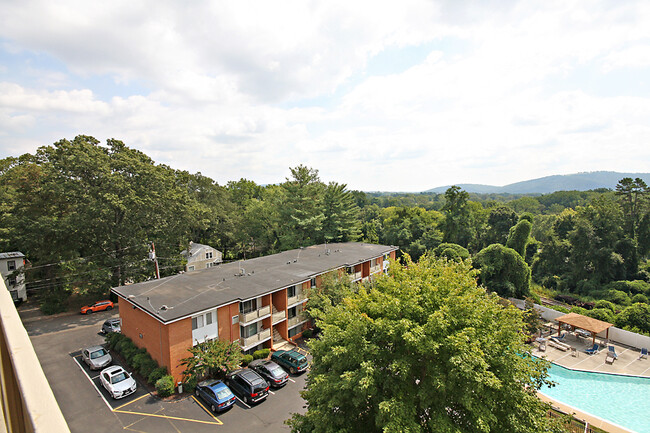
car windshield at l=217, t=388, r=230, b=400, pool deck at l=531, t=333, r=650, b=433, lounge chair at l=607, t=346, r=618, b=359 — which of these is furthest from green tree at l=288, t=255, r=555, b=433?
lounge chair at l=607, t=346, r=618, b=359

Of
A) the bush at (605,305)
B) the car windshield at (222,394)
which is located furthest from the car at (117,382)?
the bush at (605,305)

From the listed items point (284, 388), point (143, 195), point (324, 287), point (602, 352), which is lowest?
point (602, 352)

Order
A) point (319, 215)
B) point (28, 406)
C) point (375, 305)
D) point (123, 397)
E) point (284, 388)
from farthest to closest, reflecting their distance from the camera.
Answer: point (319, 215), point (284, 388), point (123, 397), point (375, 305), point (28, 406)

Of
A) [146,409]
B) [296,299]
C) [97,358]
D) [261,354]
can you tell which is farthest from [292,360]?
[97,358]

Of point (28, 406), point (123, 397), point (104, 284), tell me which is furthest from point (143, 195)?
point (28, 406)

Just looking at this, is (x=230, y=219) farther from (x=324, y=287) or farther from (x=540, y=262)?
(x=540, y=262)

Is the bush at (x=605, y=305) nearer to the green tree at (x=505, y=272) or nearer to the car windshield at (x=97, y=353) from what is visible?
the green tree at (x=505, y=272)

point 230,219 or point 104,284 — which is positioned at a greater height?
point 230,219

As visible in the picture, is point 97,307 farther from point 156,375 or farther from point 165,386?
point 165,386
